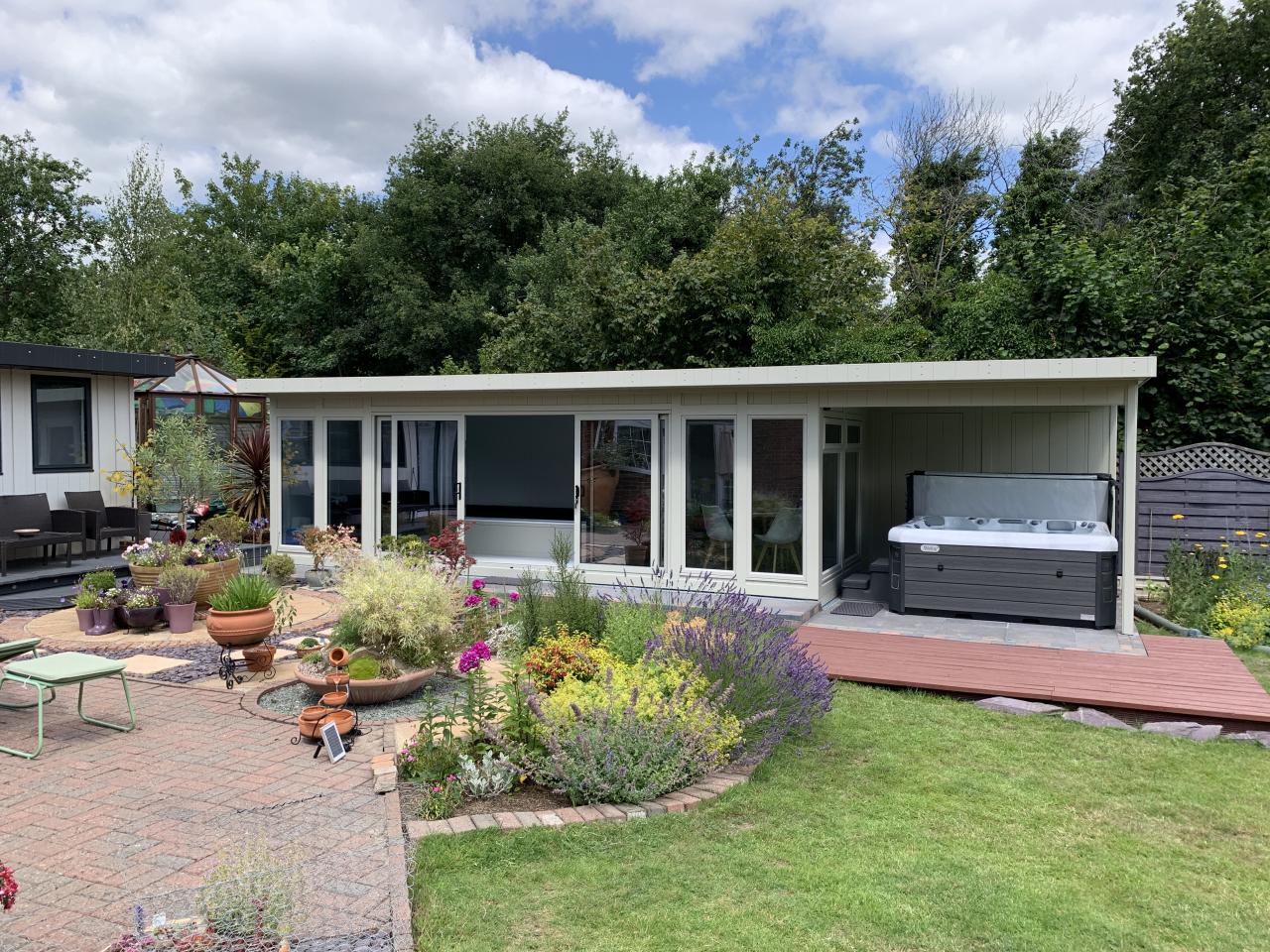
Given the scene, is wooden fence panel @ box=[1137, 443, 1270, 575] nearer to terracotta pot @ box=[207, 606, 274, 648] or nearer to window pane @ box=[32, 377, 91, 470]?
terracotta pot @ box=[207, 606, 274, 648]

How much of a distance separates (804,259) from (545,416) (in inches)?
327

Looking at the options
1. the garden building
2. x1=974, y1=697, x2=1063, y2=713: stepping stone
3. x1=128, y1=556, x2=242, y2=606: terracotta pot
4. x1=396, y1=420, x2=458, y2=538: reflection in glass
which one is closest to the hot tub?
the garden building

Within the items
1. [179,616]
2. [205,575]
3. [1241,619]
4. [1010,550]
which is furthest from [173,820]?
[1241,619]

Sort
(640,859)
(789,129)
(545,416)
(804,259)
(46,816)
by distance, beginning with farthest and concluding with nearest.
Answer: (789,129) → (804,259) → (545,416) → (46,816) → (640,859)

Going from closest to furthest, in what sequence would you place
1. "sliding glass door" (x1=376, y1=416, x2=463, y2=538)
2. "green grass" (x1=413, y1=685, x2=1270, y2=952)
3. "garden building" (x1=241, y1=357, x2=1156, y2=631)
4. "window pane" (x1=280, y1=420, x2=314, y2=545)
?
"green grass" (x1=413, y1=685, x2=1270, y2=952) < "garden building" (x1=241, y1=357, x2=1156, y2=631) < "sliding glass door" (x1=376, y1=416, x2=463, y2=538) < "window pane" (x1=280, y1=420, x2=314, y2=545)

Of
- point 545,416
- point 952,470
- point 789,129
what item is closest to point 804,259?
point 789,129

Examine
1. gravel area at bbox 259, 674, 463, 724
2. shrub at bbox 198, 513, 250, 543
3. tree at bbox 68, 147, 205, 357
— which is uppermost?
tree at bbox 68, 147, 205, 357

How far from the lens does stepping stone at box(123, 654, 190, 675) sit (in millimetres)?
6056

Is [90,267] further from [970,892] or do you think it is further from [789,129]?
[970,892]

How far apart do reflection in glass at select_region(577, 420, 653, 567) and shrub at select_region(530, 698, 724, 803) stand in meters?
5.00

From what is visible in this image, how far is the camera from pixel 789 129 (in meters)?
19.4

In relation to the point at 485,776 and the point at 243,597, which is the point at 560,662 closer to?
the point at 485,776

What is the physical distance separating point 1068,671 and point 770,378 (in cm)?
337

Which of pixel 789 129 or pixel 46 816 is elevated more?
pixel 789 129
